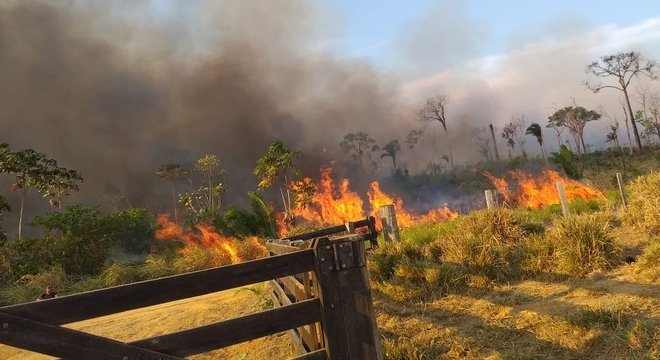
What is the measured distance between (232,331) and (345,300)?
84cm

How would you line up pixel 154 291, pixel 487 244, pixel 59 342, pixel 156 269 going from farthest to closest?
pixel 156 269, pixel 487 244, pixel 154 291, pixel 59 342

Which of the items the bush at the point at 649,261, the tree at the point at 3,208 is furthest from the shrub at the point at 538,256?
the tree at the point at 3,208

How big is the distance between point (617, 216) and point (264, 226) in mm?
17256

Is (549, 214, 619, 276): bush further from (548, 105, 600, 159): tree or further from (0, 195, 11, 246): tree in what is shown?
Result: (548, 105, 600, 159): tree

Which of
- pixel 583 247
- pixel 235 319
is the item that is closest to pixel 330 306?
pixel 235 319

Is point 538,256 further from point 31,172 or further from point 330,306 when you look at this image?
point 31,172

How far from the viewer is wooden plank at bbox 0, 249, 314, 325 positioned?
252 centimetres

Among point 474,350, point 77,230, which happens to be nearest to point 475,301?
point 474,350

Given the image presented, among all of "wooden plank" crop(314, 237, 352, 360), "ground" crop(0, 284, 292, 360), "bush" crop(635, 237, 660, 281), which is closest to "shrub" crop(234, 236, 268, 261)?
"ground" crop(0, 284, 292, 360)

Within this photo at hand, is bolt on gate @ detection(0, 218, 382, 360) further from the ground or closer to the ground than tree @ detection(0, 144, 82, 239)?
closer to the ground

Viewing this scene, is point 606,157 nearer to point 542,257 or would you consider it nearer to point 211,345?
point 542,257

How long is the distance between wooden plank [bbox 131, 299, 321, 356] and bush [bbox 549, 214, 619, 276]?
5.78 metres

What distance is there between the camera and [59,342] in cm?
250

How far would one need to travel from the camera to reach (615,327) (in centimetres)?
486
